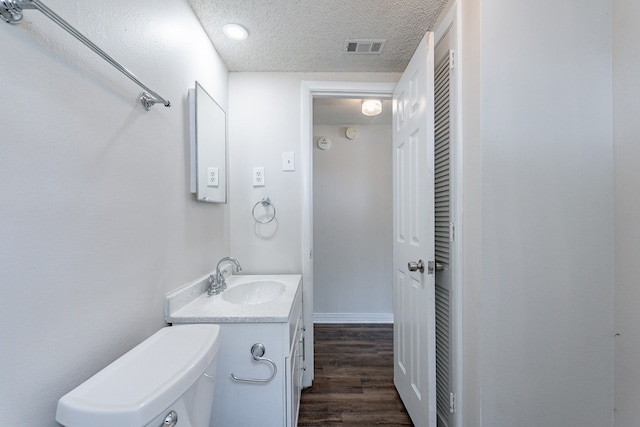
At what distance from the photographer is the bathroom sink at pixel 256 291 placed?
1.53 metres

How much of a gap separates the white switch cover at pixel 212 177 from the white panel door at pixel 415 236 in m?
1.12

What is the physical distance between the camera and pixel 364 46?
5.23 ft

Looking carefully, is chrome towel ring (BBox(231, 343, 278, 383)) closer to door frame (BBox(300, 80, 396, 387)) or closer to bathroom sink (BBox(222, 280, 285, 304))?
bathroom sink (BBox(222, 280, 285, 304))

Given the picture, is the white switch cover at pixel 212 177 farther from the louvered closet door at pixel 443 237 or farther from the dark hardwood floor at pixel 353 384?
the dark hardwood floor at pixel 353 384

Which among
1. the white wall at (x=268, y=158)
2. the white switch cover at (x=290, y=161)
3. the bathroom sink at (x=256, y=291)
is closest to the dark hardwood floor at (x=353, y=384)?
the bathroom sink at (x=256, y=291)

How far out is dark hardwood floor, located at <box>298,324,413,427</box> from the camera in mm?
1559

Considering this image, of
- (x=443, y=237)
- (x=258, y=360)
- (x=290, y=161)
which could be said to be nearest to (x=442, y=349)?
(x=443, y=237)

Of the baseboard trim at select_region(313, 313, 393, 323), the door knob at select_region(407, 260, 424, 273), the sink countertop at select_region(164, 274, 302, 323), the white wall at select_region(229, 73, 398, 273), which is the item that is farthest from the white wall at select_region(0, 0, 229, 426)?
the baseboard trim at select_region(313, 313, 393, 323)

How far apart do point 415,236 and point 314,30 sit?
4.15ft

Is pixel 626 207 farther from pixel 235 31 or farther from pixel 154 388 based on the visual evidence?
pixel 235 31

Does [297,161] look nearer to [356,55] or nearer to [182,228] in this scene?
[356,55]

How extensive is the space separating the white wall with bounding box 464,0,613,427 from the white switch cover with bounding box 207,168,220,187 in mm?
1319

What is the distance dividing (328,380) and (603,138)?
6.67 ft

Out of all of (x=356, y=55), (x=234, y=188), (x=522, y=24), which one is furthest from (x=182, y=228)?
(x=522, y=24)
